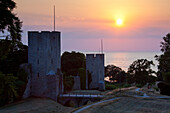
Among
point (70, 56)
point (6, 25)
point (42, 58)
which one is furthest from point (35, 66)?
point (70, 56)

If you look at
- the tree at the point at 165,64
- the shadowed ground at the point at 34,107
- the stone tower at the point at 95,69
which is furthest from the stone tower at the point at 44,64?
the tree at the point at 165,64

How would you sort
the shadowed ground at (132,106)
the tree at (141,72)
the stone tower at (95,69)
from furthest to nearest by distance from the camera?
the tree at (141,72) < the stone tower at (95,69) < the shadowed ground at (132,106)

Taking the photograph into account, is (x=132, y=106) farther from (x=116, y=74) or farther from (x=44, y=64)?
(x=116, y=74)

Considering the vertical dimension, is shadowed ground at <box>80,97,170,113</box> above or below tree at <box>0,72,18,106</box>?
below

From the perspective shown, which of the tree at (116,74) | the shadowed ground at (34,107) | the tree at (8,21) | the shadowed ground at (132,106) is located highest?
the tree at (8,21)

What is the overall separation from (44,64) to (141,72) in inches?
1059

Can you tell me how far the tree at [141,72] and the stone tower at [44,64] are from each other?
23.6m

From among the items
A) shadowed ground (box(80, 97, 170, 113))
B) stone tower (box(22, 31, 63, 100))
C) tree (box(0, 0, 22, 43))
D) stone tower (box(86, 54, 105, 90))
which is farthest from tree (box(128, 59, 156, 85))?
tree (box(0, 0, 22, 43))

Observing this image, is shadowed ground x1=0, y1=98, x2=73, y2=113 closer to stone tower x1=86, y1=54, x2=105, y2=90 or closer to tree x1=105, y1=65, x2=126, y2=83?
stone tower x1=86, y1=54, x2=105, y2=90

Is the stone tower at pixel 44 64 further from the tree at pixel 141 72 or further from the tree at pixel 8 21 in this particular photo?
the tree at pixel 141 72

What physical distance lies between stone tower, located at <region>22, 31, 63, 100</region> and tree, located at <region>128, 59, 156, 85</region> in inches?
927

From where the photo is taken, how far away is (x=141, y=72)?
2318 inches

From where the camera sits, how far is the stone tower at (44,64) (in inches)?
1578

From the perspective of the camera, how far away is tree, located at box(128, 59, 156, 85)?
5841 cm
